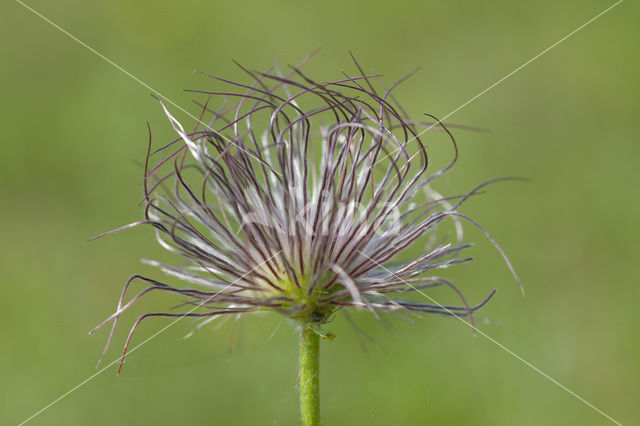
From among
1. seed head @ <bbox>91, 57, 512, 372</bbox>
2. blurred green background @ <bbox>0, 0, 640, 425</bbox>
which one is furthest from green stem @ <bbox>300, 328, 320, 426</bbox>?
blurred green background @ <bbox>0, 0, 640, 425</bbox>

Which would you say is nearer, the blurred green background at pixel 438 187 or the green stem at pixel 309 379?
the green stem at pixel 309 379

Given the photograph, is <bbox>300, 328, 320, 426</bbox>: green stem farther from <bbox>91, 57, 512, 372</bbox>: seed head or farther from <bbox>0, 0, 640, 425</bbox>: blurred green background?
<bbox>0, 0, 640, 425</bbox>: blurred green background

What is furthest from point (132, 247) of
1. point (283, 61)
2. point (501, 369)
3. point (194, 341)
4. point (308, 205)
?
point (308, 205)

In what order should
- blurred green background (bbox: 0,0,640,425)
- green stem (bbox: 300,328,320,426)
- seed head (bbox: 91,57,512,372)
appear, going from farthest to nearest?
blurred green background (bbox: 0,0,640,425) → seed head (bbox: 91,57,512,372) → green stem (bbox: 300,328,320,426)

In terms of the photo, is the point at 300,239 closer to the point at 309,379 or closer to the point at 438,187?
the point at 309,379

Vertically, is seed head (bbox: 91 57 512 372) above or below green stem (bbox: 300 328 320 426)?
above

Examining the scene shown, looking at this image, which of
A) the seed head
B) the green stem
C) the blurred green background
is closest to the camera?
the green stem

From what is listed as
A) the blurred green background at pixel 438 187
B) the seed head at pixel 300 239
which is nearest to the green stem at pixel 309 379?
the seed head at pixel 300 239

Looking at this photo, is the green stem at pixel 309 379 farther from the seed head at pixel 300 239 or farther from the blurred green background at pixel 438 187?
the blurred green background at pixel 438 187
